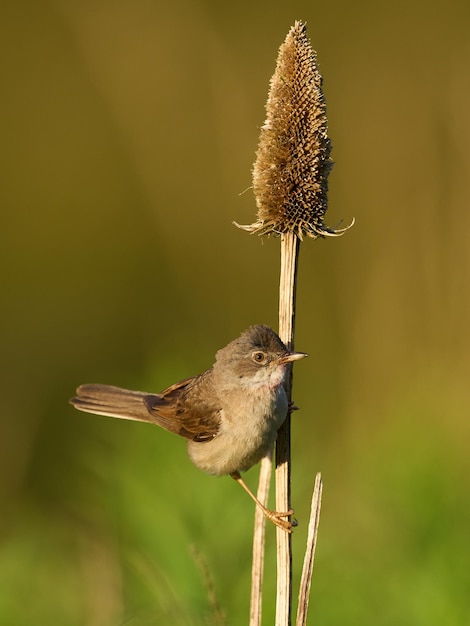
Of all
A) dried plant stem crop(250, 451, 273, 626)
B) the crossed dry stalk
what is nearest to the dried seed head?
the crossed dry stalk

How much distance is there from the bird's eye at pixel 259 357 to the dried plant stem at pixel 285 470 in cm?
29

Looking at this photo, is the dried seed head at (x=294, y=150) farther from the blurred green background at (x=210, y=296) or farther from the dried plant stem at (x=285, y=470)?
the blurred green background at (x=210, y=296)

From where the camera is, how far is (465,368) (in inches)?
203

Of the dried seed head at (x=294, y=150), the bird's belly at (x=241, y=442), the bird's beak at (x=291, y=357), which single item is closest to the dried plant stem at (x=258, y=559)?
the bird's belly at (x=241, y=442)

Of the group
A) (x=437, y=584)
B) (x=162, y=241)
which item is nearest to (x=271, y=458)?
(x=437, y=584)

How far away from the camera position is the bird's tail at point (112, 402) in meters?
3.96

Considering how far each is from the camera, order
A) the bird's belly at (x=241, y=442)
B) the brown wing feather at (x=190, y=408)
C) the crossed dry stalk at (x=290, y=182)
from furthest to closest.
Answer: the brown wing feather at (x=190, y=408) → the bird's belly at (x=241, y=442) → the crossed dry stalk at (x=290, y=182)

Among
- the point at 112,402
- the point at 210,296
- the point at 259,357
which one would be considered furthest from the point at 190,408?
the point at 210,296

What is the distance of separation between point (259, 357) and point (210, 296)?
3552 millimetres

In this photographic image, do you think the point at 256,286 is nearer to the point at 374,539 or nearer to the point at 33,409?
the point at 33,409

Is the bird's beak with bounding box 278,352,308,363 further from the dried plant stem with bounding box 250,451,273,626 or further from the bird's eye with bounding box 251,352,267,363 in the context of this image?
the dried plant stem with bounding box 250,451,273,626

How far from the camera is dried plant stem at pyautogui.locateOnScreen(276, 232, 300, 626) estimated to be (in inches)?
108

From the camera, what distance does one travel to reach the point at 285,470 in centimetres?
289

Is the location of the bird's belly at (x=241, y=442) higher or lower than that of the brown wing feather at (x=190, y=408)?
lower
